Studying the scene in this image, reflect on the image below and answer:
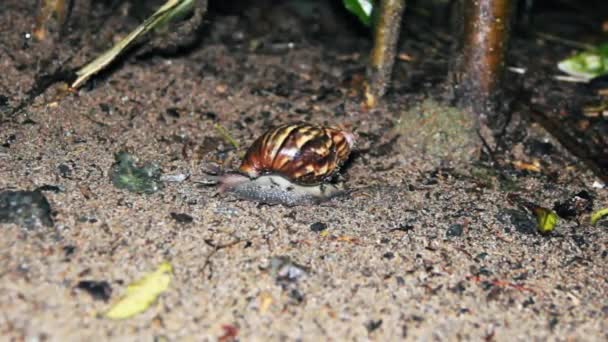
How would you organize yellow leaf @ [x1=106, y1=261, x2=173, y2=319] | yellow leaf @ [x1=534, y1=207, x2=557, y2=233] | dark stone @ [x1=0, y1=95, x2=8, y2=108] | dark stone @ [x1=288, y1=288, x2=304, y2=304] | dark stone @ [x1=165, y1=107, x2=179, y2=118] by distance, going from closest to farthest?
1. yellow leaf @ [x1=106, y1=261, x2=173, y2=319]
2. dark stone @ [x1=288, y1=288, x2=304, y2=304]
3. yellow leaf @ [x1=534, y1=207, x2=557, y2=233]
4. dark stone @ [x1=0, y1=95, x2=8, y2=108]
5. dark stone @ [x1=165, y1=107, x2=179, y2=118]

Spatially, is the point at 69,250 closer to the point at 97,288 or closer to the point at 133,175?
the point at 97,288

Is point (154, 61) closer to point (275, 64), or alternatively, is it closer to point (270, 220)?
point (275, 64)

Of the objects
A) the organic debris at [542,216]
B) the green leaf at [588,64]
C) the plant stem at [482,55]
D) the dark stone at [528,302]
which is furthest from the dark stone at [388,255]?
the green leaf at [588,64]

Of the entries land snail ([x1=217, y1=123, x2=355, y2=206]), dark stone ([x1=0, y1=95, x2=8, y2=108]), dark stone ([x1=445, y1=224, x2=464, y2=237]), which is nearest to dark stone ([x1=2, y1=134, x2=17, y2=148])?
dark stone ([x1=0, y1=95, x2=8, y2=108])

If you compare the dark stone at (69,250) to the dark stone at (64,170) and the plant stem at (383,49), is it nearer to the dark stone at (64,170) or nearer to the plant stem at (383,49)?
the dark stone at (64,170)

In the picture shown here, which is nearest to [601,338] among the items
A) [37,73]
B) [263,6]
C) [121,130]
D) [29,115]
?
[121,130]

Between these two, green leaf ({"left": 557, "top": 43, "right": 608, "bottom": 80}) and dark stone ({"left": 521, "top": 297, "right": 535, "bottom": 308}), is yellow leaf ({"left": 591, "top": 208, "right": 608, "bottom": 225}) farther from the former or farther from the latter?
green leaf ({"left": 557, "top": 43, "right": 608, "bottom": 80})
